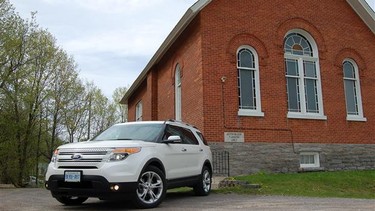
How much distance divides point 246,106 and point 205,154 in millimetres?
5743

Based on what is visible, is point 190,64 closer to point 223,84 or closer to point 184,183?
point 223,84

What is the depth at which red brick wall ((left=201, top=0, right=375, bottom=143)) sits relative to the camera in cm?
1509

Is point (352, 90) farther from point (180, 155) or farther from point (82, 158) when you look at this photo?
point (82, 158)

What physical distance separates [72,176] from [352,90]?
46.8ft

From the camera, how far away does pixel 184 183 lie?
29.8 feet

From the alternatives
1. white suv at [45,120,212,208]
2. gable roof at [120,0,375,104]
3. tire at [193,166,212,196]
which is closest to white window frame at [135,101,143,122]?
gable roof at [120,0,375,104]

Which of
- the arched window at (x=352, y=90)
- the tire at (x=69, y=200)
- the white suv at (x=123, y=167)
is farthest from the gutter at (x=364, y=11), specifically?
the tire at (x=69, y=200)

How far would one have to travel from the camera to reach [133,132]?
8.73m

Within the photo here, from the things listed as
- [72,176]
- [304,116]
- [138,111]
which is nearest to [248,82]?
[304,116]

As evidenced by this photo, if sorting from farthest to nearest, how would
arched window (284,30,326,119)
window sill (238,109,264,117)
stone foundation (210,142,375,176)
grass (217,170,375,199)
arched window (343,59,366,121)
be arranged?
arched window (343,59,366,121) < arched window (284,30,326,119) < window sill (238,109,264,117) < stone foundation (210,142,375,176) < grass (217,170,375,199)

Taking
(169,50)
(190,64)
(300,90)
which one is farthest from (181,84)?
(300,90)

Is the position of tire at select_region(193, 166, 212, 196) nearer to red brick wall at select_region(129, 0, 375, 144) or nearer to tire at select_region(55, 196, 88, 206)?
tire at select_region(55, 196, 88, 206)

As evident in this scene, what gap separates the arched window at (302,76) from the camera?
16516 millimetres

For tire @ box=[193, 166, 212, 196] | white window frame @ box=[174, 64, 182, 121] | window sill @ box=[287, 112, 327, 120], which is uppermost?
white window frame @ box=[174, 64, 182, 121]
